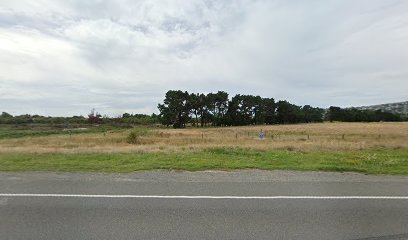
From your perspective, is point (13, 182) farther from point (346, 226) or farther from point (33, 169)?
point (346, 226)

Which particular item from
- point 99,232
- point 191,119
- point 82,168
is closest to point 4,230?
point 99,232

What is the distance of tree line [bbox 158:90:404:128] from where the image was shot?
122 metres

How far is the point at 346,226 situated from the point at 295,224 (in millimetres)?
707

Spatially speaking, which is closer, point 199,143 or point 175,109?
point 199,143

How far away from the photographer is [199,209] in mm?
6242

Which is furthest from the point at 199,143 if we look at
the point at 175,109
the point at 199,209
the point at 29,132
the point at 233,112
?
the point at 233,112

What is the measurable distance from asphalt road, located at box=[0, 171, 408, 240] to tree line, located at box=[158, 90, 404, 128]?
110525mm

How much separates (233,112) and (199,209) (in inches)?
4999

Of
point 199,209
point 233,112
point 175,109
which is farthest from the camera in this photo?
point 233,112

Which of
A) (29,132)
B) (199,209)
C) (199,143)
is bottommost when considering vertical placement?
(199,143)

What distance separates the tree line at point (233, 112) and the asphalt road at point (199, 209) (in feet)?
363

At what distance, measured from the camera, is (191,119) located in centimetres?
13088

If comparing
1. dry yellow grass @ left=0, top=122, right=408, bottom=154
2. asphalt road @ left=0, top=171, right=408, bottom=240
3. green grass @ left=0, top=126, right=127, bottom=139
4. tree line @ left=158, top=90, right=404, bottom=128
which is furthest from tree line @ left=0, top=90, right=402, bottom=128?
asphalt road @ left=0, top=171, right=408, bottom=240

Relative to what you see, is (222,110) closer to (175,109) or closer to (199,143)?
(175,109)
